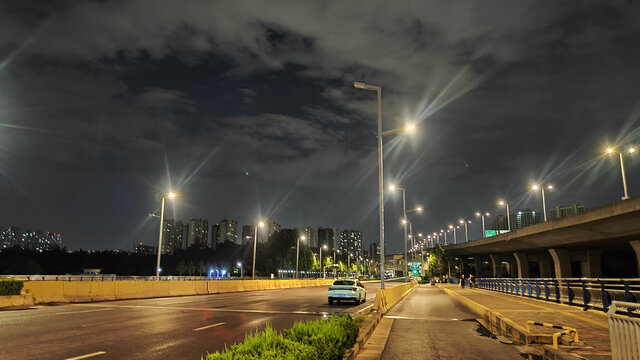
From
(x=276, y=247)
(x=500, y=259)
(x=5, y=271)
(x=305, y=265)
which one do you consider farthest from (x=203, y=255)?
(x=500, y=259)

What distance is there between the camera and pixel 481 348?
34.3ft

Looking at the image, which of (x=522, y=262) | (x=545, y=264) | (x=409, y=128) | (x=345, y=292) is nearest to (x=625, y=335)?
(x=409, y=128)

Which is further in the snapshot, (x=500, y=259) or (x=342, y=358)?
(x=500, y=259)

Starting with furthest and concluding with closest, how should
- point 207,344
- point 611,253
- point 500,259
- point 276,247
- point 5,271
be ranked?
point 276,247, point 5,271, point 500,259, point 611,253, point 207,344

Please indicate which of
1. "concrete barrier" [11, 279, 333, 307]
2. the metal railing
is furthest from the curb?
"concrete barrier" [11, 279, 333, 307]

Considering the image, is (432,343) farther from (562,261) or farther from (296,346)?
(562,261)

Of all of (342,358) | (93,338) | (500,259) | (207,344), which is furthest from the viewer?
(500,259)

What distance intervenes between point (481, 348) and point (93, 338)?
9392 mm

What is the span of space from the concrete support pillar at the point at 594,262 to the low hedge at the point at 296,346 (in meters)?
61.4

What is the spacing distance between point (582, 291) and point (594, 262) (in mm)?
46363

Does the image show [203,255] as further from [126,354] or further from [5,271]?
[126,354]

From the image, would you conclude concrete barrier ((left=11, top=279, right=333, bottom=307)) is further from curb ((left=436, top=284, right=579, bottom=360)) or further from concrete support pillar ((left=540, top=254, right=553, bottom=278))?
concrete support pillar ((left=540, top=254, right=553, bottom=278))

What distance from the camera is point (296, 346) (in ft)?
19.8

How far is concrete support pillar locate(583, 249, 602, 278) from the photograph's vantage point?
58094 mm
